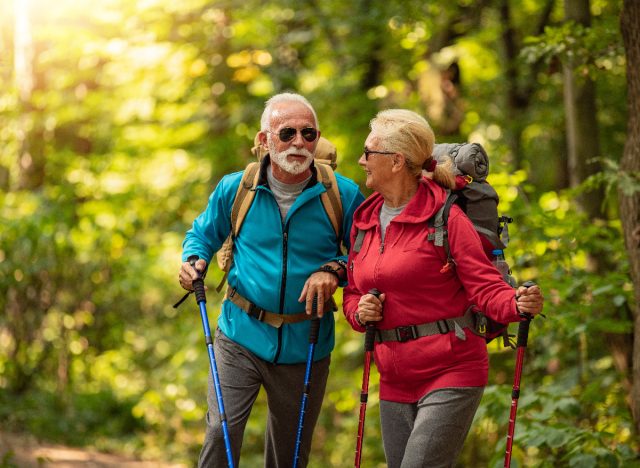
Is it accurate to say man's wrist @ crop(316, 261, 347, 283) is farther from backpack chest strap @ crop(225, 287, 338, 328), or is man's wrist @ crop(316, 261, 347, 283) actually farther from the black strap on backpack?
the black strap on backpack

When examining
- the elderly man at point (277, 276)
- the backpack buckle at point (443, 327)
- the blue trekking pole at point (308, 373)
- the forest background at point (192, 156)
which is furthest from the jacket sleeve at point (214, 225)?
the forest background at point (192, 156)

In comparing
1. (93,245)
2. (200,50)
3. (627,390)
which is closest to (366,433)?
(627,390)

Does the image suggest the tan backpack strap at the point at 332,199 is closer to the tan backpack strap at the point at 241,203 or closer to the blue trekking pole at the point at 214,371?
the tan backpack strap at the point at 241,203

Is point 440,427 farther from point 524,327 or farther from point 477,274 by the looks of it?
point 477,274

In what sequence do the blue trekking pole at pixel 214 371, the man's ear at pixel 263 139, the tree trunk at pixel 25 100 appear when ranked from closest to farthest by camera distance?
the blue trekking pole at pixel 214 371, the man's ear at pixel 263 139, the tree trunk at pixel 25 100

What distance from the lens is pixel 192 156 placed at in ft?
45.3

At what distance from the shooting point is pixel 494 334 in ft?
13.5

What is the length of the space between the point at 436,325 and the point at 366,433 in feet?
21.4

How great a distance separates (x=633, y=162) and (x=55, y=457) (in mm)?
6836

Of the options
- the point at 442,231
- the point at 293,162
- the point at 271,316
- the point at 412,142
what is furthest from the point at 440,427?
the point at 293,162

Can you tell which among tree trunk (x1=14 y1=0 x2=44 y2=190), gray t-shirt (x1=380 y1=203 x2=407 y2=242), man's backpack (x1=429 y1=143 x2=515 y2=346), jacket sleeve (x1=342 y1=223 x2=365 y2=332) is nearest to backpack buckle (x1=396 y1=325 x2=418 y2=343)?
jacket sleeve (x1=342 y1=223 x2=365 y2=332)

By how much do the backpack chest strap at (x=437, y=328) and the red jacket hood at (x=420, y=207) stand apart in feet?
1.46

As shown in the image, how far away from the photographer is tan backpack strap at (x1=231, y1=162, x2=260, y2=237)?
4.66 m

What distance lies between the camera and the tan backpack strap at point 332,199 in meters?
4.68
